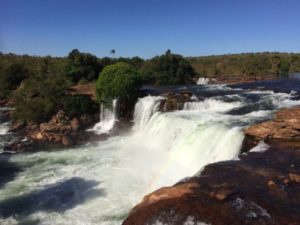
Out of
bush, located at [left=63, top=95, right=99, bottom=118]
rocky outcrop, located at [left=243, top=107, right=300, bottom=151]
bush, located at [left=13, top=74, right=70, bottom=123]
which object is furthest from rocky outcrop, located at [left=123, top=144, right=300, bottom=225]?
bush, located at [left=13, top=74, right=70, bottom=123]

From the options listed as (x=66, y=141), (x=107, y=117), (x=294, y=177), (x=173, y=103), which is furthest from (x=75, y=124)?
(x=294, y=177)

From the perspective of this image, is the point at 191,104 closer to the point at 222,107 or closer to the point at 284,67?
the point at 222,107

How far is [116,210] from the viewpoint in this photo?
14781 mm

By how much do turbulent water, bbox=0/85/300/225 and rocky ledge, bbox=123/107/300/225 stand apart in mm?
4664

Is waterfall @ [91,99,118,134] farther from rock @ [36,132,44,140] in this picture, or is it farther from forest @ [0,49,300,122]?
rock @ [36,132,44,140]

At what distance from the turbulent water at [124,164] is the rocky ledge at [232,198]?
4664 millimetres

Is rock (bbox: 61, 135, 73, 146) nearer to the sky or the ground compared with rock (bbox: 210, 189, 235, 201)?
nearer to the ground

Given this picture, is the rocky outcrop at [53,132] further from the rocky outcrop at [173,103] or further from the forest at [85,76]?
the rocky outcrop at [173,103]

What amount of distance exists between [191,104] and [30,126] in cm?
1385

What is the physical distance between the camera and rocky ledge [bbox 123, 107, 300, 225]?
27.5ft

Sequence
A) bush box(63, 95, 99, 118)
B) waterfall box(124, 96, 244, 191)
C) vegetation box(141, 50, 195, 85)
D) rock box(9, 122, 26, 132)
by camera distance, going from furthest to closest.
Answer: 1. vegetation box(141, 50, 195, 85)
2. bush box(63, 95, 99, 118)
3. rock box(9, 122, 26, 132)
4. waterfall box(124, 96, 244, 191)

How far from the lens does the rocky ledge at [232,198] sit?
837 cm

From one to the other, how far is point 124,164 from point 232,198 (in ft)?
39.9

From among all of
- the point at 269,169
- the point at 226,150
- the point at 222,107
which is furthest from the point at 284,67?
the point at 269,169
